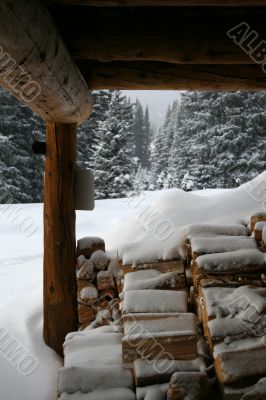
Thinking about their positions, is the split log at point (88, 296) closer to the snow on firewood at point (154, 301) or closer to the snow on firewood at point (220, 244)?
the snow on firewood at point (154, 301)

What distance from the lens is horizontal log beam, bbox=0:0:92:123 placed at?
4.80 ft

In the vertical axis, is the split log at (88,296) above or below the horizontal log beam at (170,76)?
below

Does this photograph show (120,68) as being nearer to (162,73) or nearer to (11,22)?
(162,73)

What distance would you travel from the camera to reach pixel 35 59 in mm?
1725

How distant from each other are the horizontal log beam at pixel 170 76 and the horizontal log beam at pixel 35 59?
864 mm

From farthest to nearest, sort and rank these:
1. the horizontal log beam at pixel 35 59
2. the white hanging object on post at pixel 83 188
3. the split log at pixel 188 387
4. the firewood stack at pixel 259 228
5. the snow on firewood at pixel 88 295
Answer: the snow on firewood at pixel 88 295
the white hanging object on post at pixel 83 188
the firewood stack at pixel 259 228
the split log at pixel 188 387
the horizontal log beam at pixel 35 59

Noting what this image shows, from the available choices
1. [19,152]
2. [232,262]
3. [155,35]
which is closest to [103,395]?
[232,262]

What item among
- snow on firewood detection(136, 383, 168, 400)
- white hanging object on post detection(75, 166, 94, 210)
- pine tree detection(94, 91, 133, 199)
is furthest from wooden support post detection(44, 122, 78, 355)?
pine tree detection(94, 91, 133, 199)

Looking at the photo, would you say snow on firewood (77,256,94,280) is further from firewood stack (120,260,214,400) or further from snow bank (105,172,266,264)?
firewood stack (120,260,214,400)

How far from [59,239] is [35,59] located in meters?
2.23

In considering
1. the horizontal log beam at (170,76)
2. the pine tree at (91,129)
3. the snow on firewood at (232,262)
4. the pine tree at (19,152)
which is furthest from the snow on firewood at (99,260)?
the pine tree at (91,129)

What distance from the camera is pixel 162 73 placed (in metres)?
3.47

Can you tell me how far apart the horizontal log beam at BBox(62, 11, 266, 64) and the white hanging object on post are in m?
1.31

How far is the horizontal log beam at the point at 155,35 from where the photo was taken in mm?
2609
